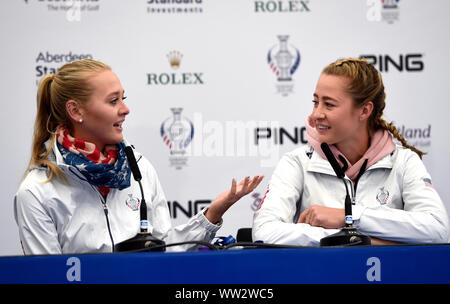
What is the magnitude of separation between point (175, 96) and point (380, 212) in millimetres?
1700

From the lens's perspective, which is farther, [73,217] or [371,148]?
[371,148]

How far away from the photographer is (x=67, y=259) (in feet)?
4.26

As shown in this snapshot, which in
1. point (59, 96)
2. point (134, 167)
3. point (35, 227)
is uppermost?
point (59, 96)

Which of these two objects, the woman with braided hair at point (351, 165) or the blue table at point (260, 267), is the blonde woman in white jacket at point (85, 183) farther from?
the blue table at point (260, 267)

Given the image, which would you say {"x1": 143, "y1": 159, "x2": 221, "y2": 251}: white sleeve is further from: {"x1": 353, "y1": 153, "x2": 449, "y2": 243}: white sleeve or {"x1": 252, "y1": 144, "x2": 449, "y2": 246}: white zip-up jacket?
{"x1": 353, "y1": 153, "x2": 449, "y2": 243}: white sleeve

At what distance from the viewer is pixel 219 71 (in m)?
3.46

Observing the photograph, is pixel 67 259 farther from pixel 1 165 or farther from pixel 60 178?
pixel 1 165

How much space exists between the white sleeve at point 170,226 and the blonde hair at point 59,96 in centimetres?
41

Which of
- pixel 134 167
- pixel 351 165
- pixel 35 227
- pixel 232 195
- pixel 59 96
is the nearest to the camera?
pixel 134 167

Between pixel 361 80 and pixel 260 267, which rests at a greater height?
pixel 361 80

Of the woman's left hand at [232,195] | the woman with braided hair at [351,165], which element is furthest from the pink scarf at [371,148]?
the woman's left hand at [232,195]

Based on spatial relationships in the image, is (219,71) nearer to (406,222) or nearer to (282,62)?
(282,62)

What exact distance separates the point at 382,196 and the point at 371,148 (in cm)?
19

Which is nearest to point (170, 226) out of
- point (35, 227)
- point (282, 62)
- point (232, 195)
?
point (232, 195)
